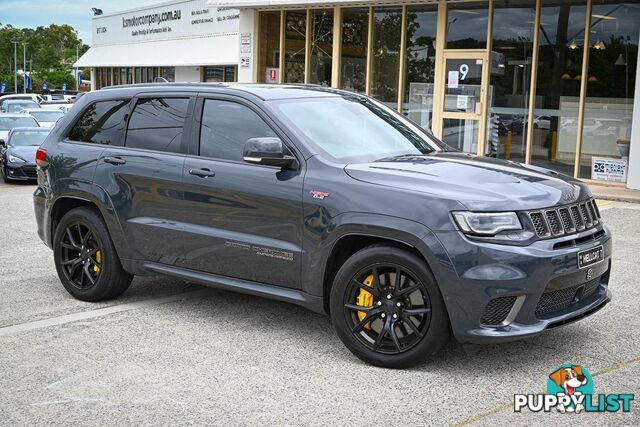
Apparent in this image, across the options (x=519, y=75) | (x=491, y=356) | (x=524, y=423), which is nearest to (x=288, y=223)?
(x=491, y=356)

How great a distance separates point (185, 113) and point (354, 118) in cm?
128

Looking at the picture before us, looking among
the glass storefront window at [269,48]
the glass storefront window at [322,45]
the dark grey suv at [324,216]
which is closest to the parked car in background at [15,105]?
the glass storefront window at [269,48]

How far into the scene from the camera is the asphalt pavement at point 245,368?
4.48m

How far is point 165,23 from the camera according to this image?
3997 cm

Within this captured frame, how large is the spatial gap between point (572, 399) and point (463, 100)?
1395cm

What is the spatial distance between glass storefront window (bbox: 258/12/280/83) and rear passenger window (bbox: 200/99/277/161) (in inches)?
615

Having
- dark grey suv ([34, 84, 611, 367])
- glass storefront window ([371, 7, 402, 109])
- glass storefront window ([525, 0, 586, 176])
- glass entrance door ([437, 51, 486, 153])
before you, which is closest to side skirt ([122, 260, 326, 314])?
dark grey suv ([34, 84, 611, 367])

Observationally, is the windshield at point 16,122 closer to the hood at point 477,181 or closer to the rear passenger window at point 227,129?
the rear passenger window at point 227,129

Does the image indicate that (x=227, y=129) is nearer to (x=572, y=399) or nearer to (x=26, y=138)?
(x=572, y=399)

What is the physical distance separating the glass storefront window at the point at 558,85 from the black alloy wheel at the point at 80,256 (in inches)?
463

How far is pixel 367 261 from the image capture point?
16.8 feet

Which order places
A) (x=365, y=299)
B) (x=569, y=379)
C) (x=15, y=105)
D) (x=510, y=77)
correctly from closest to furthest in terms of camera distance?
(x=569, y=379)
(x=365, y=299)
(x=510, y=77)
(x=15, y=105)

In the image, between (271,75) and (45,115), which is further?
(45,115)

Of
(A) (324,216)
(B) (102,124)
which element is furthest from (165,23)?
(A) (324,216)
